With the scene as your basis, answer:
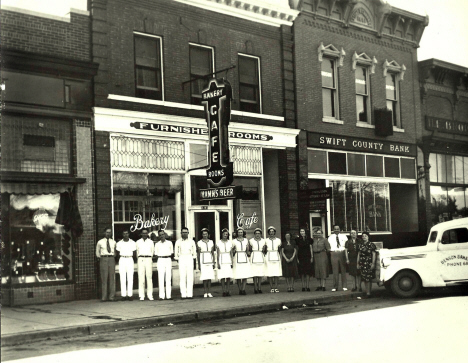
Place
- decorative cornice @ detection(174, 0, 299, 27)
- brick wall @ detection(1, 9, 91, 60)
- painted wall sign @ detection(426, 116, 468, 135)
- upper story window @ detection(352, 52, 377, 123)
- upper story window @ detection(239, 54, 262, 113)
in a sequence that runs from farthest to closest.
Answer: painted wall sign @ detection(426, 116, 468, 135) → upper story window @ detection(352, 52, 377, 123) → upper story window @ detection(239, 54, 262, 113) → decorative cornice @ detection(174, 0, 299, 27) → brick wall @ detection(1, 9, 91, 60)

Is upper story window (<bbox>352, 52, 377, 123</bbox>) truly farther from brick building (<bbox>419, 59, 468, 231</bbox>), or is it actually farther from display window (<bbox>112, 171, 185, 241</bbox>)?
display window (<bbox>112, 171, 185, 241</bbox>)

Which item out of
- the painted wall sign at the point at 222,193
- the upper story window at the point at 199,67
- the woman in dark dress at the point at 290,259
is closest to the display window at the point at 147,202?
the painted wall sign at the point at 222,193

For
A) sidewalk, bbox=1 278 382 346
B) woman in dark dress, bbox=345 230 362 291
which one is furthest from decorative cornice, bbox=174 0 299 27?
sidewalk, bbox=1 278 382 346

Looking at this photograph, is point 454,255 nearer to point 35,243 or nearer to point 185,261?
point 185,261

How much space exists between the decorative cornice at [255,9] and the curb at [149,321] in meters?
9.61

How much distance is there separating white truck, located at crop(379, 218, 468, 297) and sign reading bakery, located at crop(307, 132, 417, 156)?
Answer: 695cm

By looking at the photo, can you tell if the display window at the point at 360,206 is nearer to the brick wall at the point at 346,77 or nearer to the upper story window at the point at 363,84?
the brick wall at the point at 346,77

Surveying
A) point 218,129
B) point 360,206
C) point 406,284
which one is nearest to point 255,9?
point 218,129

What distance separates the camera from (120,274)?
14789 millimetres

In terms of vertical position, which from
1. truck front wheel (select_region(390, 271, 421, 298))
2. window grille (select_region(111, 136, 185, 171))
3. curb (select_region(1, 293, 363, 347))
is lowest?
curb (select_region(1, 293, 363, 347))

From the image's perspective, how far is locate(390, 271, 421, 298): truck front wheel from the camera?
49.4 ft

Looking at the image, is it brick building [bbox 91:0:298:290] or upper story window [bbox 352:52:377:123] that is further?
upper story window [bbox 352:52:377:123]

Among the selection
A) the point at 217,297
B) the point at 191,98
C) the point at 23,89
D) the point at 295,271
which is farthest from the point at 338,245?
the point at 23,89

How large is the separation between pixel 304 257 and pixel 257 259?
1.42m
